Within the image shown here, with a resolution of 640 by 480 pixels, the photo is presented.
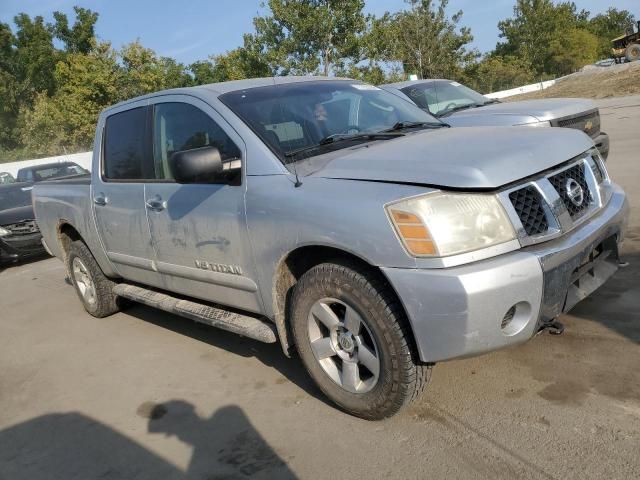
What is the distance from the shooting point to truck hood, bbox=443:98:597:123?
6.74 meters

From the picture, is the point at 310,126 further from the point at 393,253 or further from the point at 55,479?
the point at 55,479

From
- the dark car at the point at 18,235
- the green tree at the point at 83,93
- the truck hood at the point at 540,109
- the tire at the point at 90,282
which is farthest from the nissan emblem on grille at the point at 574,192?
the green tree at the point at 83,93

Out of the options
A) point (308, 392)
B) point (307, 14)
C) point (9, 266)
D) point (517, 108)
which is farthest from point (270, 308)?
point (307, 14)

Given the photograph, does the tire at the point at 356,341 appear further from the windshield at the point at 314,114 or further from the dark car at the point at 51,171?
the dark car at the point at 51,171

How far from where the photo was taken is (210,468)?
296 centimetres

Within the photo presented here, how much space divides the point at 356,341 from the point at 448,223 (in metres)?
0.79

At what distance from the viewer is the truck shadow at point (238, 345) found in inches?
149

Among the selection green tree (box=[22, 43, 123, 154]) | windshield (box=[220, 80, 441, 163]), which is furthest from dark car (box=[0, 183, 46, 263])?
green tree (box=[22, 43, 123, 154])

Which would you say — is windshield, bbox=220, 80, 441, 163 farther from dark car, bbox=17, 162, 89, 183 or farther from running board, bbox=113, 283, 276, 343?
dark car, bbox=17, 162, 89, 183

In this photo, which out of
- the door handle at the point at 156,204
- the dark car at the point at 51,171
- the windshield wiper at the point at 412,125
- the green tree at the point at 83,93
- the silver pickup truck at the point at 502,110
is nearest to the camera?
the windshield wiper at the point at 412,125

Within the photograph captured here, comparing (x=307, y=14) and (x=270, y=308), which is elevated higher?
(x=307, y=14)

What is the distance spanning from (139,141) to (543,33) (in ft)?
205

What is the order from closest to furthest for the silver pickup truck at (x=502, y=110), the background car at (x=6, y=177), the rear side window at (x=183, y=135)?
the rear side window at (x=183, y=135), the silver pickup truck at (x=502, y=110), the background car at (x=6, y=177)

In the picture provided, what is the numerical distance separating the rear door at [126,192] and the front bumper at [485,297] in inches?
92.6
